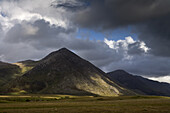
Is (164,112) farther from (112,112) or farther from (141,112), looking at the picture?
(112,112)

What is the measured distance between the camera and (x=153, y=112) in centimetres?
5462

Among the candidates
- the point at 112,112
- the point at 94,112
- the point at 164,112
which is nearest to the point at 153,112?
the point at 164,112

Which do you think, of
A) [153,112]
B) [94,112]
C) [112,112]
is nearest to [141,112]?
[153,112]

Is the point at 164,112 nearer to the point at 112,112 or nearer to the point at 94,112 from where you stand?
the point at 112,112

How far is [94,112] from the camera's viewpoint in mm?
56594

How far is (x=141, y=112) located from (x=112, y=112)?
772 cm

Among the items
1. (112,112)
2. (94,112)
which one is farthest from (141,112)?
(94,112)

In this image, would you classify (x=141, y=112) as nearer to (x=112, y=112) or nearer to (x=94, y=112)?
(x=112, y=112)

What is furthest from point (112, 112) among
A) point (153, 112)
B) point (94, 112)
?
point (153, 112)

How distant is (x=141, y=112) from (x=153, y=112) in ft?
10.1

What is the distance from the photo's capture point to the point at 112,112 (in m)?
55.7

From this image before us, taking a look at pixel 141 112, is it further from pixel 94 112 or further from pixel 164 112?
pixel 94 112

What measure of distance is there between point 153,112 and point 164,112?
8.97 feet

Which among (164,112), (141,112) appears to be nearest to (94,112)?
(141,112)
